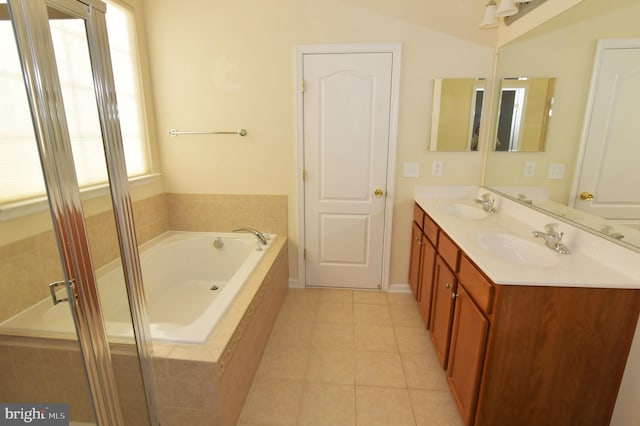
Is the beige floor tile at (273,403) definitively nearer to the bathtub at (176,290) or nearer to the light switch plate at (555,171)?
the bathtub at (176,290)

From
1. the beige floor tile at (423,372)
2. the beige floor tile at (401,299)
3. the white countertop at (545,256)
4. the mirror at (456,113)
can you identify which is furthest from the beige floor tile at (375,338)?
the mirror at (456,113)

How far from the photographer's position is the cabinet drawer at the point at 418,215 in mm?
2375

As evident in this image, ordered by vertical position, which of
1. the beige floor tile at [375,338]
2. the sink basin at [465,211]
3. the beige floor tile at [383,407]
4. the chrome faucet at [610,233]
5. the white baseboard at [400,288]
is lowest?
the beige floor tile at [383,407]

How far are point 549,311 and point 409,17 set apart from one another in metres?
2.19

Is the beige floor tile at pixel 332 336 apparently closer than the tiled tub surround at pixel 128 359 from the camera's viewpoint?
No

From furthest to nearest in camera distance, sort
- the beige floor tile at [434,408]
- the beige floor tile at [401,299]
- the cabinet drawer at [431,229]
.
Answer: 1. the beige floor tile at [401,299]
2. the cabinet drawer at [431,229]
3. the beige floor tile at [434,408]

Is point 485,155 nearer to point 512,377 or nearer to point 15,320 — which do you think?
point 512,377

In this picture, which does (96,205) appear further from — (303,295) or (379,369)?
(303,295)

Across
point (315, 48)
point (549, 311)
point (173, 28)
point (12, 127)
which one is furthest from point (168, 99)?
point (549, 311)

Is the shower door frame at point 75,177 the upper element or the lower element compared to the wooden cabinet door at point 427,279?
upper

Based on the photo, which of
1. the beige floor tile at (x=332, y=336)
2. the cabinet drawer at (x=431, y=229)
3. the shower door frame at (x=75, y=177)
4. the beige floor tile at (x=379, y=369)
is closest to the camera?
the shower door frame at (x=75, y=177)

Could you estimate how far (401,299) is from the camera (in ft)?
8.98

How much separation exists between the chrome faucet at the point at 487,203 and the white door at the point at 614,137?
73 cm

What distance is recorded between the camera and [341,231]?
9.14ft
